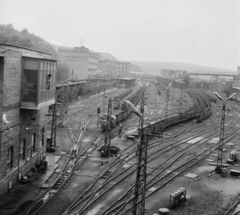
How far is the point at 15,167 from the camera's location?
18.7 m

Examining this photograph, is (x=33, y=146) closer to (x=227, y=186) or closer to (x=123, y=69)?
(x=227, y=186)

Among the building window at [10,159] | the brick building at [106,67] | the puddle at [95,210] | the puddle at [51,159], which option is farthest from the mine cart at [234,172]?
the brick building at [106,67]

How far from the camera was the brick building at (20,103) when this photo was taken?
16.7 metres

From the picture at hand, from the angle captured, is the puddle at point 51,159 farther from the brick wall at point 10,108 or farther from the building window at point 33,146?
the brick wall at point 10,108

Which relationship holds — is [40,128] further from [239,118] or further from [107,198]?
[239,118]

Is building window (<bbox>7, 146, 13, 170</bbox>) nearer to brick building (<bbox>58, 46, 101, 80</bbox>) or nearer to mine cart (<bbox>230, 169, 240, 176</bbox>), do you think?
mine cart (<bbox>230, 169, 240, 176</bbox>)

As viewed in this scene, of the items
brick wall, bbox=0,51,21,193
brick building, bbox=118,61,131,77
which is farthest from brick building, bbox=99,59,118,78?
brick wall, bbox=0,51,21,193

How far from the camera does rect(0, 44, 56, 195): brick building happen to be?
16688mm

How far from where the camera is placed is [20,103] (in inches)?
728

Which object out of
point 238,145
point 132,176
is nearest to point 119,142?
point 132,176

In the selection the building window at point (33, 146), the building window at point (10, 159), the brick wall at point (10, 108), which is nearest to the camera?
the brick wall at point (10, 108)

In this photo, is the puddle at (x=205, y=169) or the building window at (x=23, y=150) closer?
the building window at (x=23, y=150)

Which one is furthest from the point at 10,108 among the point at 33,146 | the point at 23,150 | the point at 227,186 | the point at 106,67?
the point at 106,67

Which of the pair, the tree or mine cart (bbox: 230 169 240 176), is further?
the tree
